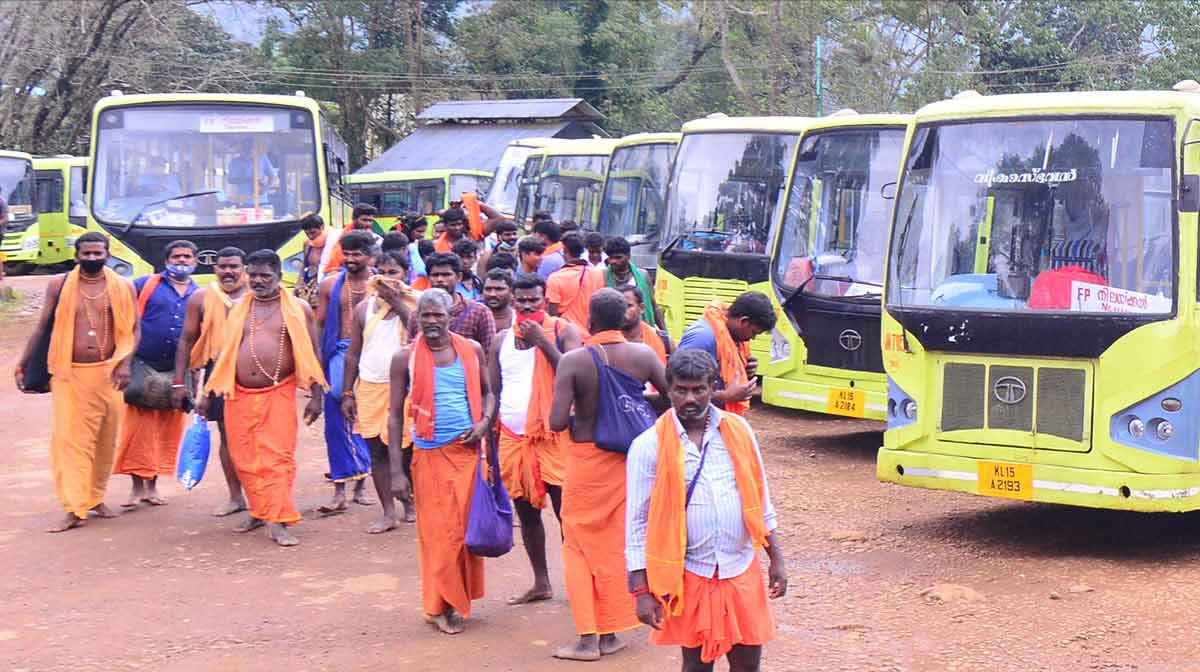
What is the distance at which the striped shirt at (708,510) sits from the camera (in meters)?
4.71

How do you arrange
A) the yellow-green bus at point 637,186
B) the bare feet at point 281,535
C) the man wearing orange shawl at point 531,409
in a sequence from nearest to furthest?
the man wearing orange shawl at point 531,409, the bare feet at point 281,535, the yellow-green bus at point 637,186

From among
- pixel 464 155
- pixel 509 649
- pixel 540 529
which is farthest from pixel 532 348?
pixel 464 155

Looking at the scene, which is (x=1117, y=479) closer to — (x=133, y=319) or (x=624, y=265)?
(x=624, y=265)

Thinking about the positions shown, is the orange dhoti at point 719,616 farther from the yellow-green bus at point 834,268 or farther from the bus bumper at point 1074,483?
the yellow-green bus at point 834,268

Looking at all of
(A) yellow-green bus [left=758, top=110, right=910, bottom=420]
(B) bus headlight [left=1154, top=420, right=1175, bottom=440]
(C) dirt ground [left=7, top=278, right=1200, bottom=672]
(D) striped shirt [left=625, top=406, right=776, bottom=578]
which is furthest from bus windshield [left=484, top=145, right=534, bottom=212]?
(D) striped shirt [left=625, top=406, right=776, bottom=578]

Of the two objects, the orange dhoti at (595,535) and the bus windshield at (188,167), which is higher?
the bus windshield at (188,167)

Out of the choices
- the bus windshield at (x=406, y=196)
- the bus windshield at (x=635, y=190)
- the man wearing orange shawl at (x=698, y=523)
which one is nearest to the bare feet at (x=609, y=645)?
the man wearing orange shawl at (x=698, y=523)

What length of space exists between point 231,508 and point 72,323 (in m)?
1.52

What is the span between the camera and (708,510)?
15.5 ft

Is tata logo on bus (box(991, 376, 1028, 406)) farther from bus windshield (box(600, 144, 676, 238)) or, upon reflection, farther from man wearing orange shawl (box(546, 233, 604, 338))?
bus windshield (box(600, 144, 676, 238))

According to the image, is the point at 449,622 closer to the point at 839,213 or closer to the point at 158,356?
the point at 158,356

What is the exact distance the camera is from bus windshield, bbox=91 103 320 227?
1501cm

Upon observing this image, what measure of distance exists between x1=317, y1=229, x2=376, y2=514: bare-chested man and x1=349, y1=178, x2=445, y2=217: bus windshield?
25665mm

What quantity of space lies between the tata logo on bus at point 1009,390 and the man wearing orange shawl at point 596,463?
270cm
